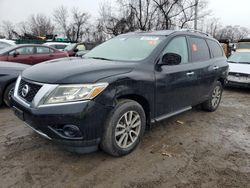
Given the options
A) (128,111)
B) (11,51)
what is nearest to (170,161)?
(128,111)

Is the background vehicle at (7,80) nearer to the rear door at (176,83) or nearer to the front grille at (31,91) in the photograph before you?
the front grille at (31,91)

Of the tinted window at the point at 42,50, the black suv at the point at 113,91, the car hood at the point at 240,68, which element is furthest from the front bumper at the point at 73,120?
the tinted window at the point at 42,50

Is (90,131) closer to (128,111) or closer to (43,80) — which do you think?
(128,111)

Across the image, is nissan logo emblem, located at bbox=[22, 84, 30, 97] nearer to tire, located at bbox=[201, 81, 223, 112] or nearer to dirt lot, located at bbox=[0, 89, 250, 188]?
dirt lot, located at bbox=[0, 89, 250, 188]

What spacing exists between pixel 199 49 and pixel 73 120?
305 cm

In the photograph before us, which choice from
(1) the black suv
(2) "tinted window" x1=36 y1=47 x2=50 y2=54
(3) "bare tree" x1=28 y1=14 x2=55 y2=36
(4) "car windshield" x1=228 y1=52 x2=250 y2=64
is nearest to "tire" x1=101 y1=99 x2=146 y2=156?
(1) the black suv

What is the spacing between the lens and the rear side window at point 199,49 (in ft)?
14.9

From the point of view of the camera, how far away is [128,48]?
4004 mm

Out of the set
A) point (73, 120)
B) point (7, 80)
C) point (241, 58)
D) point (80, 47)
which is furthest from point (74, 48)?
point (73, 120)

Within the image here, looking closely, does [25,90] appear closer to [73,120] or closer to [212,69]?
[73,120]

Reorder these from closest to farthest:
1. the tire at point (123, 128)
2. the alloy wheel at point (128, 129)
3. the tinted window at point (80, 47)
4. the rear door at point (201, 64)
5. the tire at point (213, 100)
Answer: the tire at point (123, 128), the alloy wheel at point (128, 129), the rear door at point (201, 64), the tire at point (213, 100), the tinted window at point (80, 47)

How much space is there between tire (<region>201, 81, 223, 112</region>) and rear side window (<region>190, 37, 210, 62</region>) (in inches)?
32.3

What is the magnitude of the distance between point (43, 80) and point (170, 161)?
189cm

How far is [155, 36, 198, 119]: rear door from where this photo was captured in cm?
368
